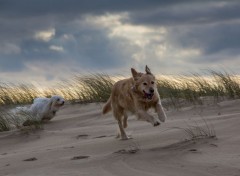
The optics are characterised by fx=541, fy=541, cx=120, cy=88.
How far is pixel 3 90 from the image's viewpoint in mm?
16703

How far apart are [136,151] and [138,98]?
1.42m

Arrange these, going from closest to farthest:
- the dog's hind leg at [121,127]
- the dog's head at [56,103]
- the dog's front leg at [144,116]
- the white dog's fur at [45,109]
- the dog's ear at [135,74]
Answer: the dog's front leg at [144,116]
the dog's ear at [135,74]
the dog's hind leg at [121,127]
the white dog's fur at [45,109]
the dog's head at [56,103]

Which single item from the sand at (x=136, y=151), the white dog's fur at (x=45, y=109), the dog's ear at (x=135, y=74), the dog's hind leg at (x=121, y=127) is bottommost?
the sand at (x=136, y=151)

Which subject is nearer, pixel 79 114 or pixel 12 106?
pixel 79 114

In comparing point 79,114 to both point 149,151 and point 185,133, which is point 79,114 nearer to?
point 185,133

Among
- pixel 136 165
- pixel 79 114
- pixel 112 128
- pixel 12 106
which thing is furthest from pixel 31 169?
pixel 12 106

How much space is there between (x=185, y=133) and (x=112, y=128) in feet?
8.06

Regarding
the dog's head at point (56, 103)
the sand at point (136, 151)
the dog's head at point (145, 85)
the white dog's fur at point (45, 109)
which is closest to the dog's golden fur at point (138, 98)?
the dog's head at point (145, 85)

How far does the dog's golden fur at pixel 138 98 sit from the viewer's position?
Answer: 300 inches

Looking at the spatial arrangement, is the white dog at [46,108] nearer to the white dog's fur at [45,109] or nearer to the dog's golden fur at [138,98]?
the white dog's fur at [45,109]

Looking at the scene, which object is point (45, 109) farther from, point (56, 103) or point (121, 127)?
point (121, 127)

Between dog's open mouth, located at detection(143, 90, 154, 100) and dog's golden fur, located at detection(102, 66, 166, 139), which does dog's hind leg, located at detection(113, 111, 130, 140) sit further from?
dog's open mouth, located at detection(143, 90, 154, 100)

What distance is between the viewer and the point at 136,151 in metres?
6.44

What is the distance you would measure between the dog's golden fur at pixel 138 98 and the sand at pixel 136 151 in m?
0.34
